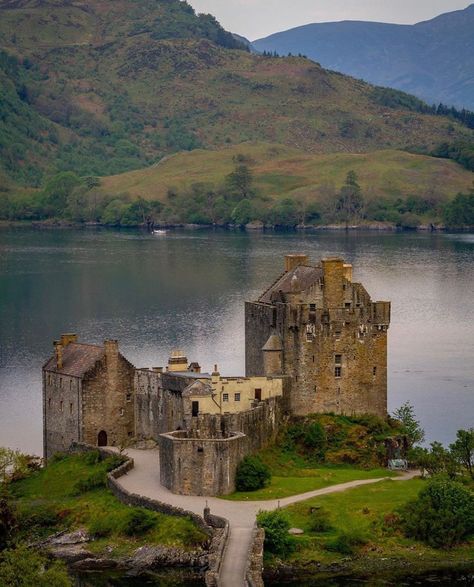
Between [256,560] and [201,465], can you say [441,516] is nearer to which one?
[256,560]

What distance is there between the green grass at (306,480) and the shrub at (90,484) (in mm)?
6276

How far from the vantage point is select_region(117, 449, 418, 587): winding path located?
170 ft

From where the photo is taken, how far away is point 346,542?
2153 inches

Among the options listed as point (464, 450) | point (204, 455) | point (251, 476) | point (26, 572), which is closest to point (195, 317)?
point (464, 450)

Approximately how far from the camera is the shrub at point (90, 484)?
62.8 metres

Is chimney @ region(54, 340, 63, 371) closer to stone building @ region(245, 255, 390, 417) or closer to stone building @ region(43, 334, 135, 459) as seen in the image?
stone building @ region(43, 334, 135, 459)

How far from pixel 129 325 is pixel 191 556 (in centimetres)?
7232

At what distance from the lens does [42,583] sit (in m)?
47.4

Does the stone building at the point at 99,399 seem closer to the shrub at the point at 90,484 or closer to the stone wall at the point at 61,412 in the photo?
the stone wall at the point at 61,412

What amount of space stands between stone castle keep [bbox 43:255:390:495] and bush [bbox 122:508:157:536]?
658cm

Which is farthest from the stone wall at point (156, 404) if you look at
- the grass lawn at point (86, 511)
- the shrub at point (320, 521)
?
the shrub at point (320, 521)

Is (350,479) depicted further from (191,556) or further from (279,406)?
(191,556)

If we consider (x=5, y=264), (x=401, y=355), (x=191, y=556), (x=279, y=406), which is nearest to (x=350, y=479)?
(x=279, y=406)

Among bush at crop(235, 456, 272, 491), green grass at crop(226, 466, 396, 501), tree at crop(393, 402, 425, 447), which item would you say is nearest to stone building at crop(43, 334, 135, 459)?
green grass at crop(226, 466, 396, 501)
